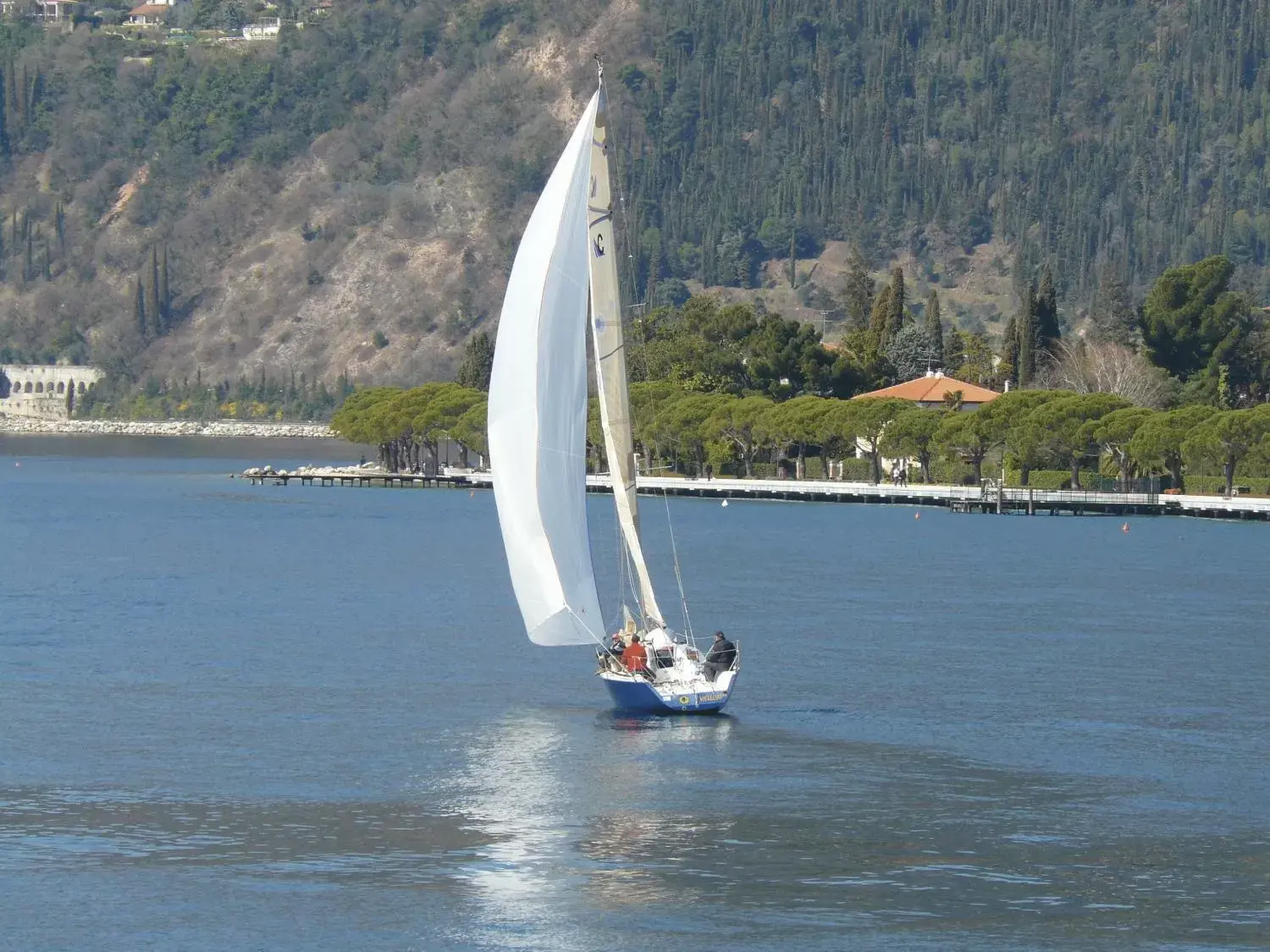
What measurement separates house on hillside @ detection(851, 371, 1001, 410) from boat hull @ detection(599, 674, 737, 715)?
4418 inches

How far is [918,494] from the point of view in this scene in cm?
14488

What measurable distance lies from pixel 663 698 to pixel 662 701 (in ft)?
0.37

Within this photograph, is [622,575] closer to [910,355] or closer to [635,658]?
[635,658]

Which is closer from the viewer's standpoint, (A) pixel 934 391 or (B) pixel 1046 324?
(A) pixel 934 391

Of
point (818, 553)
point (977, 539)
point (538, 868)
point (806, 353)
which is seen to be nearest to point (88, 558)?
point (818, 553)

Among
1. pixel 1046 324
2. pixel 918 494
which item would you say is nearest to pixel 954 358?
pixel 1046 324

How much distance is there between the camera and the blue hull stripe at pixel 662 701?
48.9 metres

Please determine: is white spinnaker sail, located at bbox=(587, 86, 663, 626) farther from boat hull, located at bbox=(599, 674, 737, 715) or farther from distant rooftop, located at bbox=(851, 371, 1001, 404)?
distant rooftop, located at bbox=(851, 371, 1001, 404)

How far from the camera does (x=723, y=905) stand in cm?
3516

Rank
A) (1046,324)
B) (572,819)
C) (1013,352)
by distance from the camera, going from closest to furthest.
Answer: (572,819) → (1046,324) → (1013,352)

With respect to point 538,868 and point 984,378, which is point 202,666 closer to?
point 538,868

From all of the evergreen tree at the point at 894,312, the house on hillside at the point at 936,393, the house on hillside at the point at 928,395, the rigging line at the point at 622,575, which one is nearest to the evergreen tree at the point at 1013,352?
the house on hillside at the point at 928,395

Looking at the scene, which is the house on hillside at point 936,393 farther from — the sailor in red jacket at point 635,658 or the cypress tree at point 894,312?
the sailor in red jacket at point 635,658

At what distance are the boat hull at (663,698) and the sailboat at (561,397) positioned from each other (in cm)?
128
